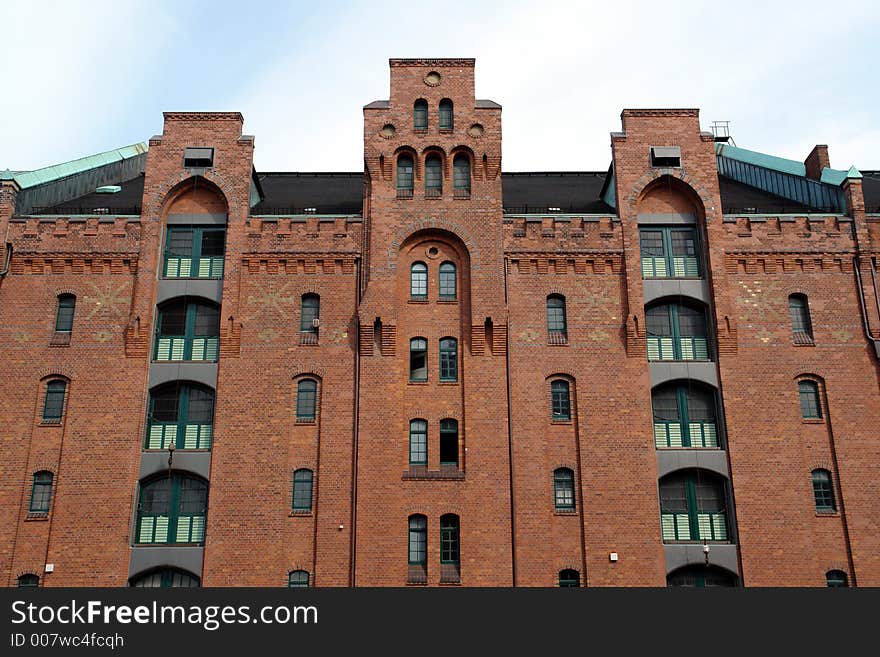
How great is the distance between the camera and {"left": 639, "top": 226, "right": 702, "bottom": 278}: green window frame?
3541 cm

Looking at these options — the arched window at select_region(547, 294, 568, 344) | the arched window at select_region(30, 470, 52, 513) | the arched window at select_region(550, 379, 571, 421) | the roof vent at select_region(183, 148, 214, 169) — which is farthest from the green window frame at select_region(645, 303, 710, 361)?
the arched window at select_region(30, 470, 52, 513)

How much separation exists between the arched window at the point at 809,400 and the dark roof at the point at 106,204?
26.8 metres

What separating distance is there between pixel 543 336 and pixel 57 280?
18547 millimetres

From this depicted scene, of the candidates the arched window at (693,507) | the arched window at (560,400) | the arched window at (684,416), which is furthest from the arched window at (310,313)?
the arched window at (693,507)

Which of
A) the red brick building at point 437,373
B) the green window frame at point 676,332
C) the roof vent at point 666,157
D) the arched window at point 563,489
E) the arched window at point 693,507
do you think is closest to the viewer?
the red brick building at point 437,373

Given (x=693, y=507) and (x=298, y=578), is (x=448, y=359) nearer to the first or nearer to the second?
(x=298, y=578)

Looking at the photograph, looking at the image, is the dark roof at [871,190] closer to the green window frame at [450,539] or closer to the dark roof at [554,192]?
the dark roof at [554,192]

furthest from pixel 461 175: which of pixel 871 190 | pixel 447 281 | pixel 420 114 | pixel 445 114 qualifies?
pixel 871 190

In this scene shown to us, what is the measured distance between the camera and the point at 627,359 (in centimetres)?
3378

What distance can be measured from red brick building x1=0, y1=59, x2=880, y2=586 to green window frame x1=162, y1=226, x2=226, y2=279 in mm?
101

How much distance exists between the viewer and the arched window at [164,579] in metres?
31.2

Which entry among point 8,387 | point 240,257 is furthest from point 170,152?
point 8,387

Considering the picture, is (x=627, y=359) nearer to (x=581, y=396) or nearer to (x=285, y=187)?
(x=581, y=396)

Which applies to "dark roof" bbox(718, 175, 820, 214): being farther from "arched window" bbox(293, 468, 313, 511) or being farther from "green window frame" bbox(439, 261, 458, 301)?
"arched window" bbox(293, 468, 313, 511)
